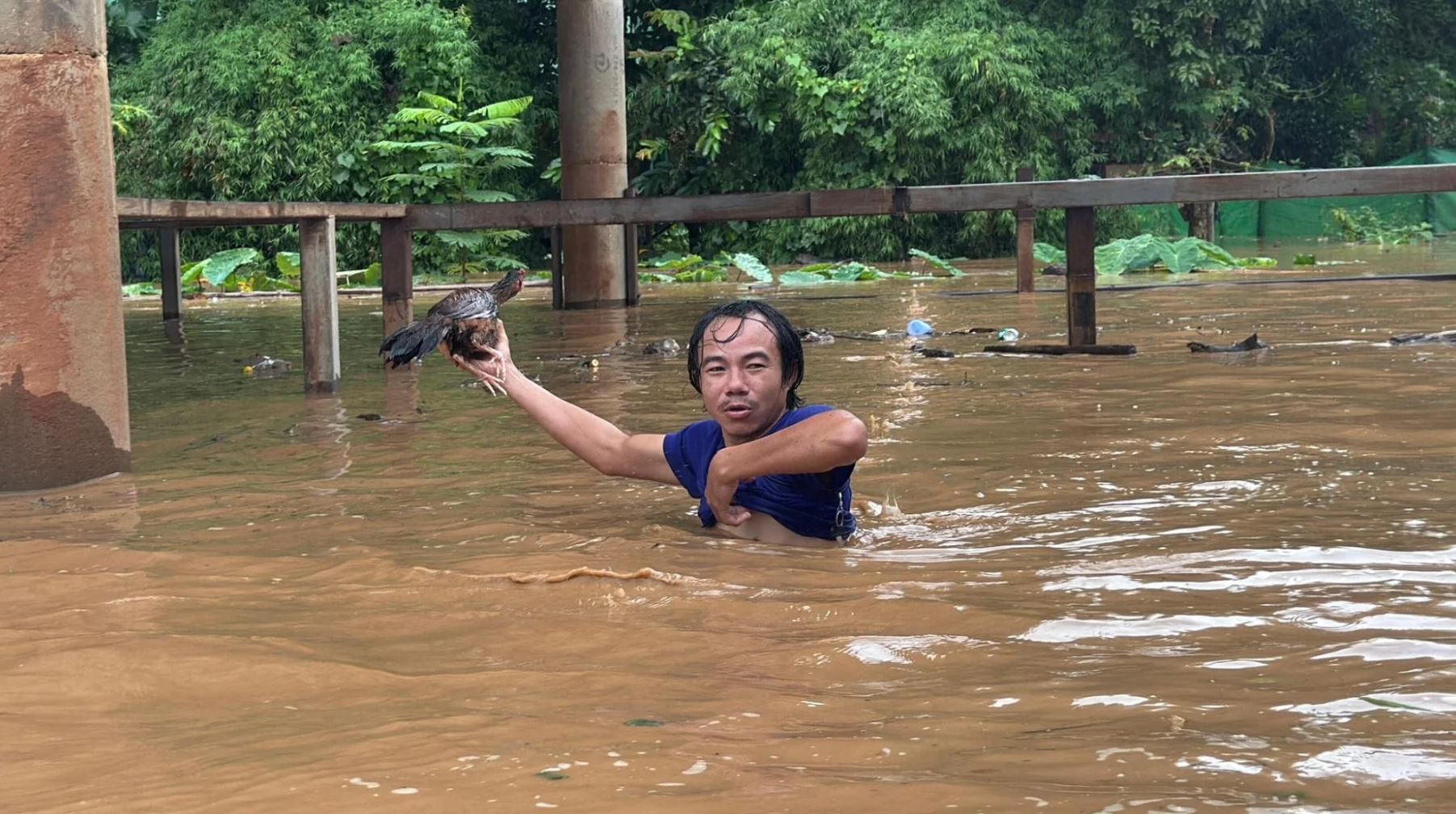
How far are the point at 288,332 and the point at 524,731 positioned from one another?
34.9 ft

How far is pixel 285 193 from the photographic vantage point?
75.4 feet

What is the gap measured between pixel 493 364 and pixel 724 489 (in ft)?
2.59

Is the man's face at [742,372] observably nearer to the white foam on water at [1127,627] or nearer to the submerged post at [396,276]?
the white foam on water at [1127,627]

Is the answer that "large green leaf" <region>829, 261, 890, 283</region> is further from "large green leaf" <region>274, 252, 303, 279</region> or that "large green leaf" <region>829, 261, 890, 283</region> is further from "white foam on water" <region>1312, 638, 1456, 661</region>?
"white foam on water" <region>1312, 638, 1456, 661</region>

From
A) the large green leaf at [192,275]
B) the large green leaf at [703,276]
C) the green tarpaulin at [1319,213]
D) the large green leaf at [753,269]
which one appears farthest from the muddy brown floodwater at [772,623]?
the green tarpaulin at [1319,213]

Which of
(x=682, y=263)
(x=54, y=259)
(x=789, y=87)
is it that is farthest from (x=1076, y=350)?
(x=789, y=87)

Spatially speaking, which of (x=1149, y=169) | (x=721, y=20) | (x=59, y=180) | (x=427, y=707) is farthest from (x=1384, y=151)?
(x=427, y=707)

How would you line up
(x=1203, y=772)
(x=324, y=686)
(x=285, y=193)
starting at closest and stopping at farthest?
(x=1203, y=772), (x=324, y=686), (x=285, y=193)

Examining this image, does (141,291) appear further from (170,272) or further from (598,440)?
(598,440)

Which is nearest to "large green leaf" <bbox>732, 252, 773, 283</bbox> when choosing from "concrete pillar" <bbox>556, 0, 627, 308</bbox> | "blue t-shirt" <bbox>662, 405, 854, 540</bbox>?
"concrete pillar" <bbox>556, 0, 627, 308</bbox>

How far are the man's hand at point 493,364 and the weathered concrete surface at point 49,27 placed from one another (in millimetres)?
1946

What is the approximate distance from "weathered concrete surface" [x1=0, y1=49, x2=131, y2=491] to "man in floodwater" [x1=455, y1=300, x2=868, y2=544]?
1652 millimetres

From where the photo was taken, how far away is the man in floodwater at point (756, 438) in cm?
399

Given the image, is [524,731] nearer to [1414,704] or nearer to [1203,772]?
[1203,772]
